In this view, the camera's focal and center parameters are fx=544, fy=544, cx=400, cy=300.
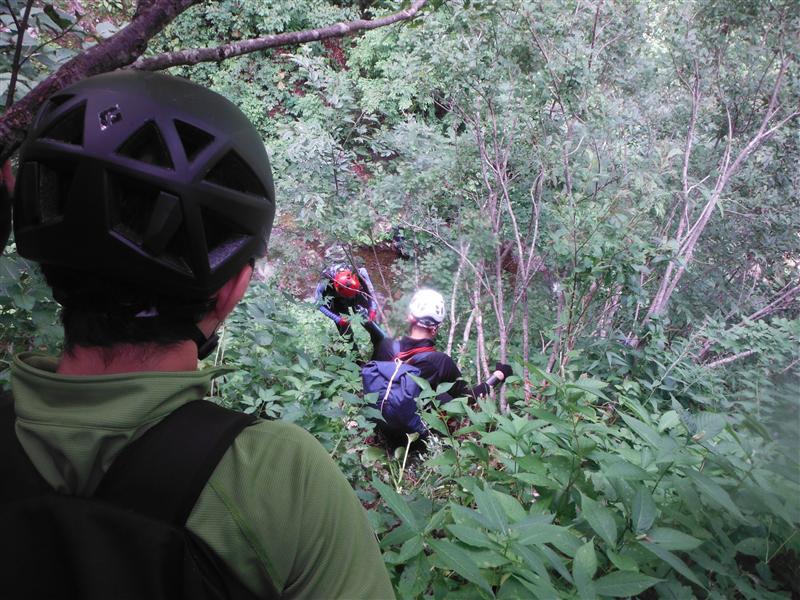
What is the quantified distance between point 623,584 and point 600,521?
0.45ft

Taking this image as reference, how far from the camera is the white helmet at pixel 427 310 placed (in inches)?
166

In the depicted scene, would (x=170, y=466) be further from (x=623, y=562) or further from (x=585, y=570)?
(x=623, y=562)

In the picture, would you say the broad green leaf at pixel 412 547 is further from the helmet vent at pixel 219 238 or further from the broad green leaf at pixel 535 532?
the helmet vent at pixel 219 238

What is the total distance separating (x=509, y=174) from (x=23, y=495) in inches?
229

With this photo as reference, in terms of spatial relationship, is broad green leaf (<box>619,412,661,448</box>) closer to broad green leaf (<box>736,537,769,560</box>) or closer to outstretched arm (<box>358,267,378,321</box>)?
broad green leaf (<box>736,537,769,560</box>)

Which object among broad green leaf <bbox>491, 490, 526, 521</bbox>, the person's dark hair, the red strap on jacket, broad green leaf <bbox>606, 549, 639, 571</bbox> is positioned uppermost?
the person's dark hair

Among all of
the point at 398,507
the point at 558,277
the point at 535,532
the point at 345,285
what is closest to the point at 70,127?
the point at 398,507

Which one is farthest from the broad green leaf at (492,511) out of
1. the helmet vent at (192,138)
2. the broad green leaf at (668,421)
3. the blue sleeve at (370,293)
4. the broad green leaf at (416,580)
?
the blue sleeve at (370,293)

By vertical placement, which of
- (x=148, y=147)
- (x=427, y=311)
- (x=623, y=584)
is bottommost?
(x=427, y=311)

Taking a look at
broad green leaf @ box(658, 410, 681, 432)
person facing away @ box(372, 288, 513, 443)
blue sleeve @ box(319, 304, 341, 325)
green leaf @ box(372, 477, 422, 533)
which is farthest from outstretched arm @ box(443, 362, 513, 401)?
green leaf @ box(372, 477, 422, 533)

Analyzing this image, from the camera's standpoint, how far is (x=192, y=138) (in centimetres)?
100

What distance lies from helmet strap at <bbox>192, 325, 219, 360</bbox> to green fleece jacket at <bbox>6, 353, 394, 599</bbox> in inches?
4.9

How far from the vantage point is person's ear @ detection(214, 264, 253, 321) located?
1.04 meters

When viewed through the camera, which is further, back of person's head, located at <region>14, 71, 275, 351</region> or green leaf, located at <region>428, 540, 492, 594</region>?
green leaf, located at <region>428, 540, 492, 594</region>
